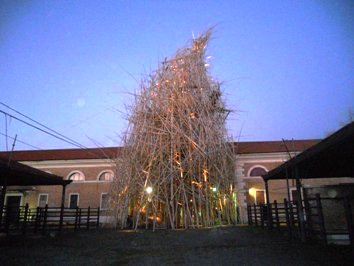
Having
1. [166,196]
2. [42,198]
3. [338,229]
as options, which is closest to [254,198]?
[166,196]

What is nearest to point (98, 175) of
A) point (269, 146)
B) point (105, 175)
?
point (105, 175)

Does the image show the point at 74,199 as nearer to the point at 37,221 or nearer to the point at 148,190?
the point at 37,221

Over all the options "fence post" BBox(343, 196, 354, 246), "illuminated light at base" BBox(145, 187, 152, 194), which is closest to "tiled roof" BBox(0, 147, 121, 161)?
"illuminated light at base" BBox(145, 187, 152, 194)

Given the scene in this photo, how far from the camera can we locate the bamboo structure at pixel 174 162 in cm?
1327

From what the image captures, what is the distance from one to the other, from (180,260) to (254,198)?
1927 centimetres

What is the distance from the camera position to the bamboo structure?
1327 cm

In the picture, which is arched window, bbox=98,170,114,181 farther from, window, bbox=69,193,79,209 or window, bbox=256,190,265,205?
window, bbox=256,190,265,205

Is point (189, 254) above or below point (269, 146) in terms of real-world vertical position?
below

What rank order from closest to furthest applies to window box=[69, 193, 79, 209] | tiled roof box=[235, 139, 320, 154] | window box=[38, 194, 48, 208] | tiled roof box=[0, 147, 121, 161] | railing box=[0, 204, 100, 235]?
railing box=[0, 204, 100, 235]
tiled roof box=[235, 139, 320, 154]
window box=[38, 194, 48, 208]
window box=[69, 193, 79, 209]
tiled roof box=[0, 147, 121, 161]

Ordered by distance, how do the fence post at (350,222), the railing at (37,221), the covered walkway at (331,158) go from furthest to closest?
1. the railing at (37,221)
2. the fence post at (350,222)
3. the covered walkway at (331,158)

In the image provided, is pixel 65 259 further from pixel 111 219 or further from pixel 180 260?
pixel 111 219

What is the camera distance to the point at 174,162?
548 inches

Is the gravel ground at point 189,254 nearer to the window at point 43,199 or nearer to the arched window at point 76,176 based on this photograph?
the arched window at point 76,176

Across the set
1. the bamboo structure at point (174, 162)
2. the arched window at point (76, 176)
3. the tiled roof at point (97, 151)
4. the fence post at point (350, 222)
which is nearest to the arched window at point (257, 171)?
the tiled roof at point (97, 151)
